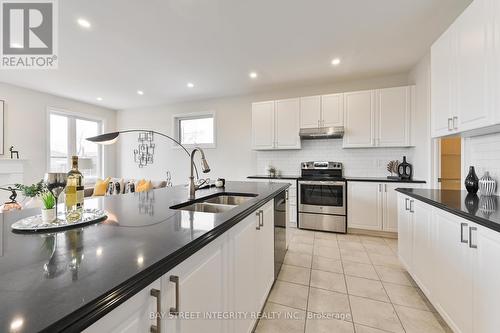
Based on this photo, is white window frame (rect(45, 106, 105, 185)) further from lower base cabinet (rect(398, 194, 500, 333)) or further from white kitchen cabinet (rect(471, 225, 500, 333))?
white kitchen cabinet (rect(471, 225, 500, 333))

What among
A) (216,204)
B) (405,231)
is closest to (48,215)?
(216,204)

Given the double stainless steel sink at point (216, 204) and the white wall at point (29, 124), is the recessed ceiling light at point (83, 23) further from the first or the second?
the white wall at point (29, 124)

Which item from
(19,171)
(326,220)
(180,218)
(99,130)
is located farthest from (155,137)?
(180,218)

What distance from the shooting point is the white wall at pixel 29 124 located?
3.98m

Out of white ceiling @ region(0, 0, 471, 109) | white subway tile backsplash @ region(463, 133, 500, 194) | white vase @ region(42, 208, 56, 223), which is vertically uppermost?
white ceiling @ region(0, 0, 471, 109)

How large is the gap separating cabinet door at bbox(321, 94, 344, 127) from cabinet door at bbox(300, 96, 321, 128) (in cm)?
9

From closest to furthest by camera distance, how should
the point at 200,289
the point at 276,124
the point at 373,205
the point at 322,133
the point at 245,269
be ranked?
the point at 200,289 < the point at 245,269 < the point at 373,205 < the point at 322,133 < the point at 276,124

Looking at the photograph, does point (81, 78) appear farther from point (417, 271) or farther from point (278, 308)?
point (417, 271)

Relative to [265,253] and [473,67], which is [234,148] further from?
[473,67]

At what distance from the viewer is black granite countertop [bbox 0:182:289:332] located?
44 centimetres

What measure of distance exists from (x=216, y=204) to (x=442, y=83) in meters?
2.39

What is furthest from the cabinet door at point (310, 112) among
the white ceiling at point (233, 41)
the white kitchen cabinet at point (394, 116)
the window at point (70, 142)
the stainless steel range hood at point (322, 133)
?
the window at point (70, 142)

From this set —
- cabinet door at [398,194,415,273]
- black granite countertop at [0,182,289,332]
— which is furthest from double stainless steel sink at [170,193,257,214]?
cabinet door at [398,194,415,273]

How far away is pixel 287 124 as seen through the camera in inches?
161
